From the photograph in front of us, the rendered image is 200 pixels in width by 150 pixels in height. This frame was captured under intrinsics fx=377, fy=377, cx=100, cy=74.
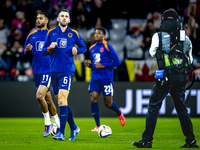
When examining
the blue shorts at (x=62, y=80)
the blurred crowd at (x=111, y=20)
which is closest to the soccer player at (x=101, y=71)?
the blue shorts at (x=62, y=80)

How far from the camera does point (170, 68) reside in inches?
209

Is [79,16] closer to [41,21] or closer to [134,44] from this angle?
[134,44]

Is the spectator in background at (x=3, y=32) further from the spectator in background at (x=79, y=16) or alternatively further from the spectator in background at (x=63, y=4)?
the spectator in background at (x=79, y=16)

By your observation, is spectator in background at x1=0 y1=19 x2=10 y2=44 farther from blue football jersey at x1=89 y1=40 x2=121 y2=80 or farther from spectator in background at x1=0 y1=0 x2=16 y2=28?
blue football jersey at x1=89 y1=40 x2=121 y2=80

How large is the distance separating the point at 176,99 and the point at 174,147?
76cm

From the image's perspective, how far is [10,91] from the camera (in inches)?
471

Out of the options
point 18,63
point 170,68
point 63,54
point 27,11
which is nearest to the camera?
point 170,68

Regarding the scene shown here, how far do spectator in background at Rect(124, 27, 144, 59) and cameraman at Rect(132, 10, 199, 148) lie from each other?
24.5 feet

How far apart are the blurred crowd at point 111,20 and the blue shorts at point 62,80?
235 inches

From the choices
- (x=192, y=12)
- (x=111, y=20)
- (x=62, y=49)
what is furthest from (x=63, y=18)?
(x=192, y=12)

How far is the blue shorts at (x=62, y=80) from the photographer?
21.2ft

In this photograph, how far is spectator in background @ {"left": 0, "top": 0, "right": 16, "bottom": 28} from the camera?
13.9 m

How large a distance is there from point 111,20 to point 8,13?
3.84 m

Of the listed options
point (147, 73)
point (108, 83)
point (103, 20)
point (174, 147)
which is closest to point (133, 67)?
point (147, 73)
